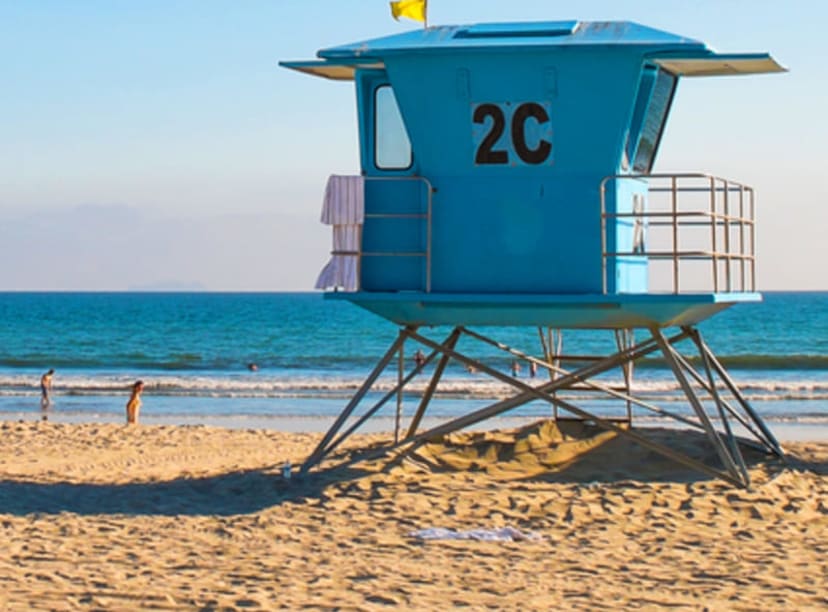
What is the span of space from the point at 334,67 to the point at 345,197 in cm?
155

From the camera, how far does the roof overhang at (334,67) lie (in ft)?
48.6

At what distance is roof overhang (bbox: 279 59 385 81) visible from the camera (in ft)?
48.6

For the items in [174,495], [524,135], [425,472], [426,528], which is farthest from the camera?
[425,472]

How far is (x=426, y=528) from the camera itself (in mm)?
13383

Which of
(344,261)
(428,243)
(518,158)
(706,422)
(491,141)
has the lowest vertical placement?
(706,422)

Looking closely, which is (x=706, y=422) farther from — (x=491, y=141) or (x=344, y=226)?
(x=344, y=226)

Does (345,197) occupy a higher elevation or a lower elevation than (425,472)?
higher

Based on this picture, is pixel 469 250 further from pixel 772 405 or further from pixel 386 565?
pixel 772 405

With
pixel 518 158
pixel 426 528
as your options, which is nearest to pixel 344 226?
pixel 518 158

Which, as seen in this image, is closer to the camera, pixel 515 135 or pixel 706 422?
A: pixel 515 135

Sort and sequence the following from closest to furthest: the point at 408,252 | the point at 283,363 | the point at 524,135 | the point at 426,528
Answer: the point at 426,528 < the point at 524,135 < the point at 408,252 < the point at 283,363

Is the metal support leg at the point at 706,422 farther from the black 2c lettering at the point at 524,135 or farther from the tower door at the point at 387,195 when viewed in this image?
the tower door at the point at 387,195

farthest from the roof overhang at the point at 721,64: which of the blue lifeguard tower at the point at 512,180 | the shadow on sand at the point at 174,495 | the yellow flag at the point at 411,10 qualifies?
the shadow on sand at the point at 174,495

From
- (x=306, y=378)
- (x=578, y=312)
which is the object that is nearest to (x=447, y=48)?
(x=578, y=312)
